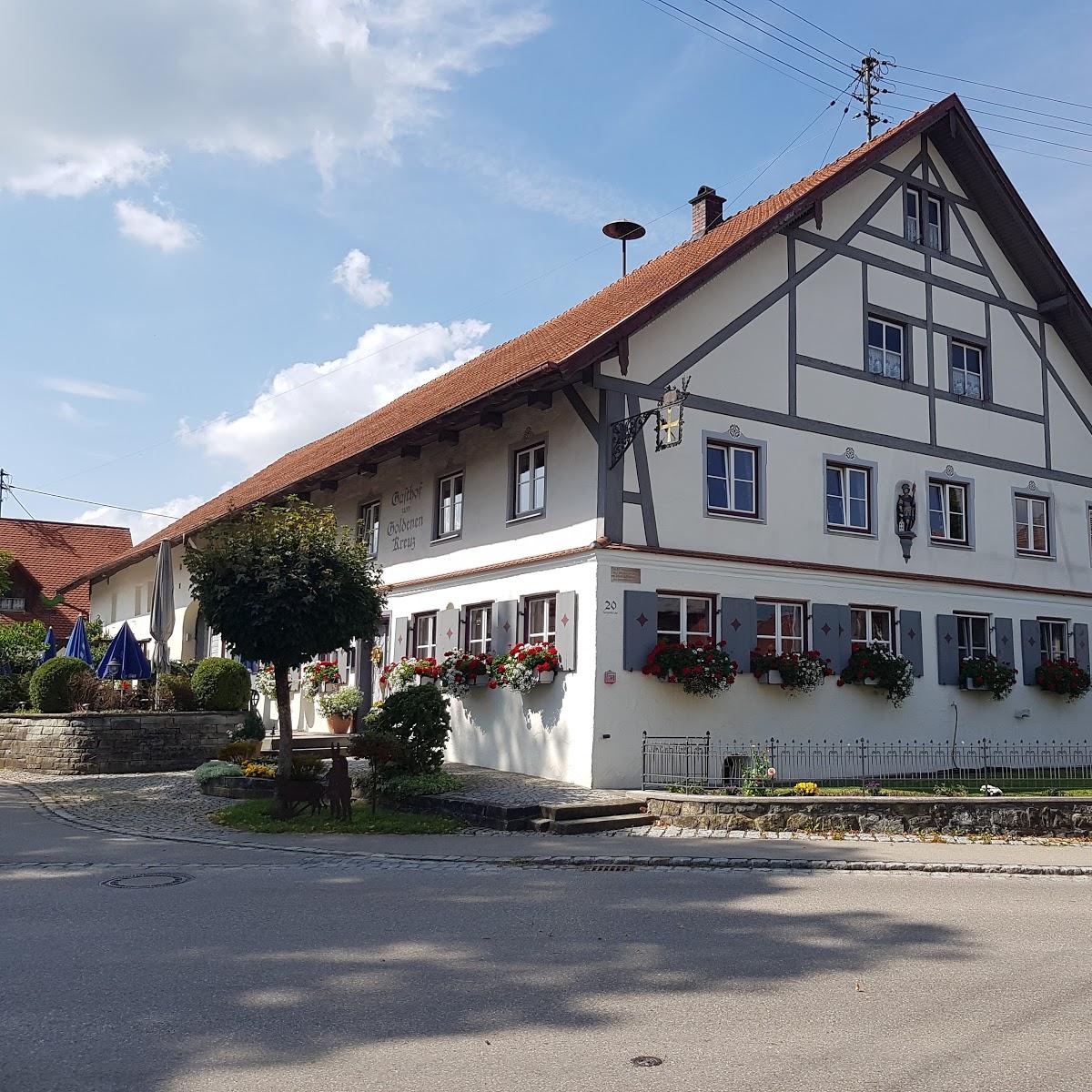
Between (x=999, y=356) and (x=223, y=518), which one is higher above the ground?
(x=999, y=356)

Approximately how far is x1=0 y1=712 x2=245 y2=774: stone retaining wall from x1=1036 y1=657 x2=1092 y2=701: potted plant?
1479 centimetres

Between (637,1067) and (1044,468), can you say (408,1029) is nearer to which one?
(637,1067)

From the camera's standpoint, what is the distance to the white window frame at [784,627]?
17.4m

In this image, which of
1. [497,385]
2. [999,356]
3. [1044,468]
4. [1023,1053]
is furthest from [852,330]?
[1023,1053]

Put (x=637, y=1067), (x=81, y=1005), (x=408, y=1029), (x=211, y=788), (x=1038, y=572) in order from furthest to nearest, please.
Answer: (x=1038, y=572) → (x=211, y=788) → (x=81, y=1005) → (x=408, y=1029) → (x=637, y=1067)

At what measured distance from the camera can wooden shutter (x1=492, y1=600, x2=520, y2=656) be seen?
689 inches

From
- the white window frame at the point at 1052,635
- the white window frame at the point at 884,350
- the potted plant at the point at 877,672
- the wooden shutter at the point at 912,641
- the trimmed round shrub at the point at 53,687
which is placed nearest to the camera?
the potted plant at the point at 877,672

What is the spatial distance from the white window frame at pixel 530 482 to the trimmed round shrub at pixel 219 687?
672cm

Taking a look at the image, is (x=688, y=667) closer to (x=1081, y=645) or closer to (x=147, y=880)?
(x=147, y=880)

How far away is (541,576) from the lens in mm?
16984

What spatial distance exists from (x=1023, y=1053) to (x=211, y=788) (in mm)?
12950

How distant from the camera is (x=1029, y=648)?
68.2 ft

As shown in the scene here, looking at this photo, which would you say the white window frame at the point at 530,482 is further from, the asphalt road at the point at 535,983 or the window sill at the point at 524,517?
the asphalt road at the point at 535,983

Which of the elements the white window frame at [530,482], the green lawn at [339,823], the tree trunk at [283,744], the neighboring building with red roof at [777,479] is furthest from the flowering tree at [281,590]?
the white window frame at [530,482]
